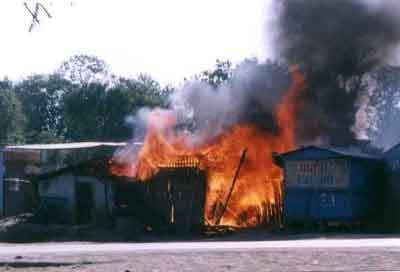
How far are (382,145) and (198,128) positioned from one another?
907 cm

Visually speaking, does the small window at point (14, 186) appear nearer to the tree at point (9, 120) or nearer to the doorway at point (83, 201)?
the doorway at point (83, 201)

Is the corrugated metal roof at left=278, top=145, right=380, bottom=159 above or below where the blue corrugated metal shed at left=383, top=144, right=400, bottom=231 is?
above

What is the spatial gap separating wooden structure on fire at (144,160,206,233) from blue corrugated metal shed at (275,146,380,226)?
3719mm

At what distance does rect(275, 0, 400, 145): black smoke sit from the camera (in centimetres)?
3656

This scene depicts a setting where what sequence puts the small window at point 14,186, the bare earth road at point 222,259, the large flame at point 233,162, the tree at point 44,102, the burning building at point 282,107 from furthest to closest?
the tree at point 44,102
the small window at point 14,186
the burning building at point 282,107
the large flame at point 233,162
the bare earth road at point 222,259

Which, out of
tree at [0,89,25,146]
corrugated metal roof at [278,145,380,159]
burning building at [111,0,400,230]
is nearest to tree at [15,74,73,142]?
tree at [0,89,25,146]

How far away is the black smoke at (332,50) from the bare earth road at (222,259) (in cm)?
1654

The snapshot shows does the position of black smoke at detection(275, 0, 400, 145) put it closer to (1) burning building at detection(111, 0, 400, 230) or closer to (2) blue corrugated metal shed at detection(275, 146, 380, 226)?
(1) burning building at detection(111, 0, 400, 230)

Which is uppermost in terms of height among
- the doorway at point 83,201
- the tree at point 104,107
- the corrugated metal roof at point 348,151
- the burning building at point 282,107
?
the tree at point 104,107

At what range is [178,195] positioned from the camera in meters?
32.5

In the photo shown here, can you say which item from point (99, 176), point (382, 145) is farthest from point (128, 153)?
point (382, 145)

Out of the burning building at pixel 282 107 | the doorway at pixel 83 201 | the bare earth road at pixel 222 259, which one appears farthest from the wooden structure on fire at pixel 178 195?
the bare earth road at pixel 222 259

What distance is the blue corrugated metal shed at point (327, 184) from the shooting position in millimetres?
30125

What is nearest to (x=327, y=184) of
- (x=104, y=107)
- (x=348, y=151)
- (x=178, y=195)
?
(x=348, y=151)
